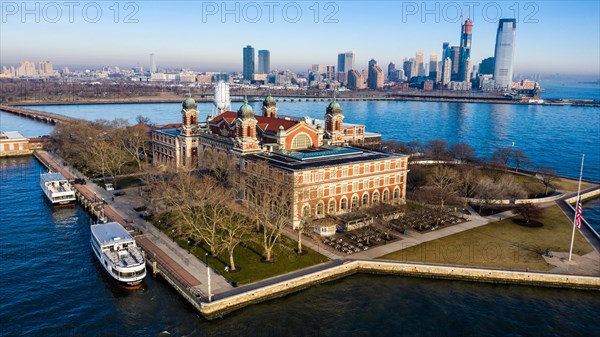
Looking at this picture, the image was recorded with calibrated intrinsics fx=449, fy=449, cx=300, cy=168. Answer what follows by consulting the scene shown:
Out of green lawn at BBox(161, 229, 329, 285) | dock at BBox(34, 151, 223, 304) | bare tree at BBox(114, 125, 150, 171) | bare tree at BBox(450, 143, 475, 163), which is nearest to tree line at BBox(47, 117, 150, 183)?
bare tree at BBox(114, 125, 150, 171)

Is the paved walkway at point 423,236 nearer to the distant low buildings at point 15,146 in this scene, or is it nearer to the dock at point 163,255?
the dock at point 163,255

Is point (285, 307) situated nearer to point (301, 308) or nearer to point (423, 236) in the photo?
point (301, 308)

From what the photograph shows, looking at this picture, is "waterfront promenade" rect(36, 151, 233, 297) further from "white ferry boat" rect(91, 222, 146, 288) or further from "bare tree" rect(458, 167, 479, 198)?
"bare tree" rect(458, 167, 479, 198)

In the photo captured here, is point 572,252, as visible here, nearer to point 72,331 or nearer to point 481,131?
point 72,331

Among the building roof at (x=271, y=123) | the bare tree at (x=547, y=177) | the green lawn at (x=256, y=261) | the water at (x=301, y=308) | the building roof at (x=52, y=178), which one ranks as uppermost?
the building roof at (x=271, y=123)


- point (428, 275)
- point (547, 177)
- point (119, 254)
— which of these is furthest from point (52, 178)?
point (547, 177)

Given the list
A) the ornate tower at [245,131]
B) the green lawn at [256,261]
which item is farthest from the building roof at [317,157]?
the green lawn at [256,261]
